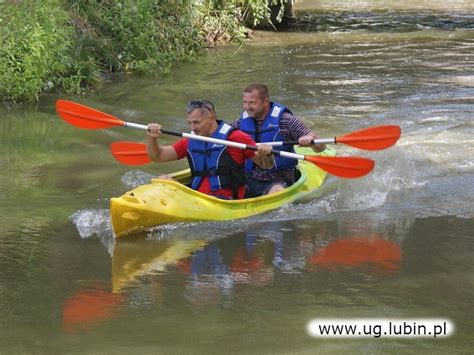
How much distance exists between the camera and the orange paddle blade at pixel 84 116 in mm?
7285

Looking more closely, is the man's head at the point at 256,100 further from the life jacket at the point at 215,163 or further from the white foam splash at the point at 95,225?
the white foam splash at the point at 95,225

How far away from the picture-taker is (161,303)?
520 centimetres

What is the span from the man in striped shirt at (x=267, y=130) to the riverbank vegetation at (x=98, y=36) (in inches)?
167

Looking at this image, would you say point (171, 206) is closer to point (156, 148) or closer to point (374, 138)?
point (156, 148)

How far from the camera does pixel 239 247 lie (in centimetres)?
632

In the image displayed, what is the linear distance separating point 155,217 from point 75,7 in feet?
24.2

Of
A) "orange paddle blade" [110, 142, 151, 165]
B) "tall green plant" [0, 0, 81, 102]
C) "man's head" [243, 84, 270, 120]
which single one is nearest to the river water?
"tall green plant" [0, 0, 81, 102]

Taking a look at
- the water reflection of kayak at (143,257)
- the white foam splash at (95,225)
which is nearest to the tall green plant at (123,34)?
the white foam splash at (95,225)

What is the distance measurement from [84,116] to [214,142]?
1.30 metres

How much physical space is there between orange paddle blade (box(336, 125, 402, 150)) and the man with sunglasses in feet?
2.29

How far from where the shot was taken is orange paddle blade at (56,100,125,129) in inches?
287

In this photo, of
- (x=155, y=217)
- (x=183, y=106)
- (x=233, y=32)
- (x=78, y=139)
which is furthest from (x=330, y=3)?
(x=155, y=217)

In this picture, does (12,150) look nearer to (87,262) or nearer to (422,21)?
(87,262)

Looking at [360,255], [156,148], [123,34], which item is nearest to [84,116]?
[156,148]
